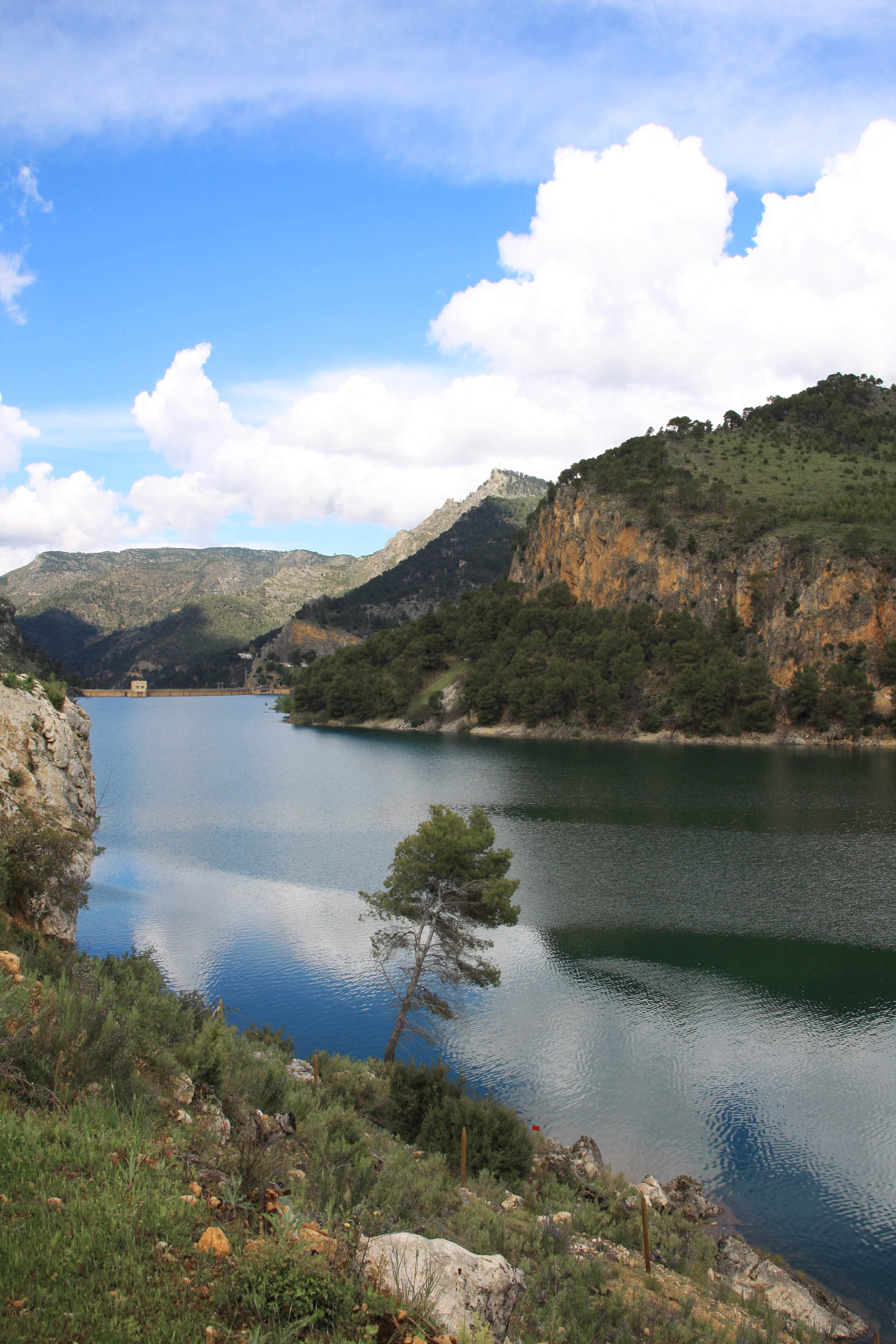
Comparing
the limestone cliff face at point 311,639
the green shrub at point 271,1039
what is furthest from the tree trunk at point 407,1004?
the limestone cliff face at point 311,639

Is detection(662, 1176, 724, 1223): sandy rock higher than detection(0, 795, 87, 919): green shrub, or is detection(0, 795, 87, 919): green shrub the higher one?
detection(0, 795, 87, 919): green shrub

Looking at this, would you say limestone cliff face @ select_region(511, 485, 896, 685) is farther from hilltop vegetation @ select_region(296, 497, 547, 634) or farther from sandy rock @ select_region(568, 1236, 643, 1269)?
sandy rock @ select_region(568, 1236, 643, 1269)

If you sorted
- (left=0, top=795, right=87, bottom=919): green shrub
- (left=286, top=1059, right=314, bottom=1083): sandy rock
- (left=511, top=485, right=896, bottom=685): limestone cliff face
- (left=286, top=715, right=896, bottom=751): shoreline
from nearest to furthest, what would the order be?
(left=0, top=795, right=87, bottom=919): green shrub
(left=286, top=1059, right=314, bottom=1083): sandy rock
(left=286, top=715, right=896, bottom=751): shoreline
(left=511, top=485, right=896, bottom=685): limestone cliff face

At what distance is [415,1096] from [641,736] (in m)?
71.8

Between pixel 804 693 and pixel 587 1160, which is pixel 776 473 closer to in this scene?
pixel 804 693

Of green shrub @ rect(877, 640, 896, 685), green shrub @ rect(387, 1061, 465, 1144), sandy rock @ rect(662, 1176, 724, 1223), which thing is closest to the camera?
sandy rock @ rect(662, 1176, 724, 1223)

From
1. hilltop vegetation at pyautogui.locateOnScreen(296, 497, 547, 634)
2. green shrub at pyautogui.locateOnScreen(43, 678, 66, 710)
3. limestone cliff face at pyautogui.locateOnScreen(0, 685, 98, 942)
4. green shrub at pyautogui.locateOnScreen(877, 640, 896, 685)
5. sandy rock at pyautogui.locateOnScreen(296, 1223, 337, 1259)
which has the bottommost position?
sandy rock at pyautogui.locateOnScreen(296, 1223, 337, 1259)

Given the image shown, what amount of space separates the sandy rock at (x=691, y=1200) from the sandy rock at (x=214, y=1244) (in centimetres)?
962

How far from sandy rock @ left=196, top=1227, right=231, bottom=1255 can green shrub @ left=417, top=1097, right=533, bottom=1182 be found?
26.0ft

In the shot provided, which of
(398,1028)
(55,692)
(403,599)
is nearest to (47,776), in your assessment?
(55,692)

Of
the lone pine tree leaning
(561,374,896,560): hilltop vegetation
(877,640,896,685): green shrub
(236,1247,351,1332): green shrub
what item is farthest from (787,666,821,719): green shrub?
(236,1247,351,1332): green shrub

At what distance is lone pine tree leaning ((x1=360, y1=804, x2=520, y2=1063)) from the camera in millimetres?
16406

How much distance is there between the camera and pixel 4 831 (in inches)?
458

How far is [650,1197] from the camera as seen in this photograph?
11539 mm
